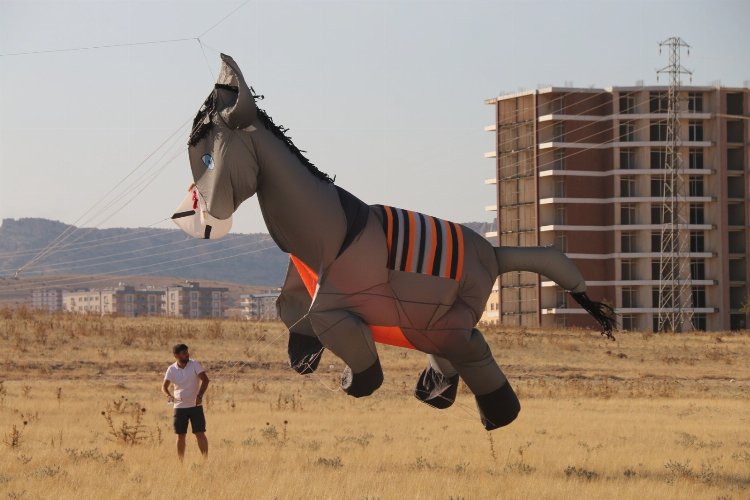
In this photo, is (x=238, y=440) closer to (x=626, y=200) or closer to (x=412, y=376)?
(x=412, y=376)

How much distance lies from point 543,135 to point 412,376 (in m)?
68.3

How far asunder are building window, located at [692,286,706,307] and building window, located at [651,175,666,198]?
25.1 feet

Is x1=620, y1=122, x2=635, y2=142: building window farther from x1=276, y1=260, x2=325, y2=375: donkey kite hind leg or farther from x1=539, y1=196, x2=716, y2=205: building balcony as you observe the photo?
x1=276, y1=260, x2=325, y2=375: donkey kite hind leg

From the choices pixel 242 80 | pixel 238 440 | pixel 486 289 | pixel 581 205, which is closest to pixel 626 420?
pixel 238 440

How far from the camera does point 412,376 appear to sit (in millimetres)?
35469

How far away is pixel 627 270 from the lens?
333 feet

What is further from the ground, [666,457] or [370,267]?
[370,267]

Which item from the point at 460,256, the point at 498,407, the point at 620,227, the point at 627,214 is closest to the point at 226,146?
the point at 460,256

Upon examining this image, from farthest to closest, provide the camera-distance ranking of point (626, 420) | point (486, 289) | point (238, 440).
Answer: point (626, 420), point (238, 440), point (486, 289)

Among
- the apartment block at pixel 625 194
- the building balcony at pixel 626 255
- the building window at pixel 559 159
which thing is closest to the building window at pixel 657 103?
the apartment block at pixel 625 194

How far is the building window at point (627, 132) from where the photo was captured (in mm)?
101812

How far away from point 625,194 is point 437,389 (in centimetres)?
8818

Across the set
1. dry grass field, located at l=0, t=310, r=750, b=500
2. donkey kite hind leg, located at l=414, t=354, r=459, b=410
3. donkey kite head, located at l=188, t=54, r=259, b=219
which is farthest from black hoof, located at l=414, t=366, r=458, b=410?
Answer: donkey kite head, located at l=188, t=54, r=259, b=219

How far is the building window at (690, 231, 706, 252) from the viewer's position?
102312mm
